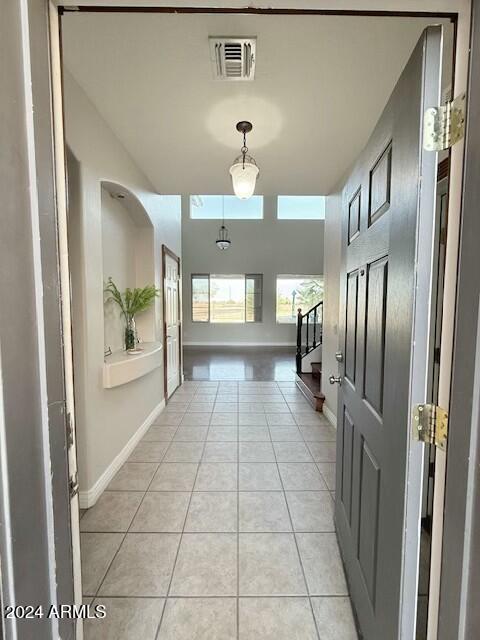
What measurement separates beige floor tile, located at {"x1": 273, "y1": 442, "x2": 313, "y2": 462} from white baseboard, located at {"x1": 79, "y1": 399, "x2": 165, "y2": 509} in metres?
1.36

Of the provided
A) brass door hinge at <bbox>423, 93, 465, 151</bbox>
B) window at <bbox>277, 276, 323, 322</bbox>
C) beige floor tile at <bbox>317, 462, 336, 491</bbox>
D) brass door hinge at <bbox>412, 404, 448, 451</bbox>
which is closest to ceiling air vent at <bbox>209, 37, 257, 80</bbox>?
brass door hinge at <bbox>423, 93, 465, 151</bbox>

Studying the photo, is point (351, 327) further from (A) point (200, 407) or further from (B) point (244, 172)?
(A) point (200, 407)

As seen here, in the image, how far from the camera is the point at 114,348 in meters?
2.72

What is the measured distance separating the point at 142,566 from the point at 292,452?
1.55 m

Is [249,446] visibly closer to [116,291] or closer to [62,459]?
[116,291]

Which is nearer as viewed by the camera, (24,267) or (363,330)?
(24,267)

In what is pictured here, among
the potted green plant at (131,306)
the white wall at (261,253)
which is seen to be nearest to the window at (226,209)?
the white wall at (261,253)

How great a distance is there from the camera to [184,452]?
8.95 ft

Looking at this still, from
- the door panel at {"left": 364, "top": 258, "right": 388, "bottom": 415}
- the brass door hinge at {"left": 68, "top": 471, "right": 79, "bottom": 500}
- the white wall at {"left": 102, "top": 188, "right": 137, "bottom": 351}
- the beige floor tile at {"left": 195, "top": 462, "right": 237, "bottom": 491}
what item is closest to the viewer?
the brass door hinge at {"left": 68, "top": 471, "right": 79, "bottom": 500}

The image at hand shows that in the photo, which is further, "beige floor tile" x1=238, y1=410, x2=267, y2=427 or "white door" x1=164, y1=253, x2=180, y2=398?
"white door" x1=164, y1=253, x2=180, y2=398

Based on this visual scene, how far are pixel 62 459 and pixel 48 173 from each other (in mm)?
754

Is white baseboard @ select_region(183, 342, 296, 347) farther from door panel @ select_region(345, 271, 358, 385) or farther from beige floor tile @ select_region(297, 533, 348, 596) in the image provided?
door panel @ select_region(345, 271, 358, 385)

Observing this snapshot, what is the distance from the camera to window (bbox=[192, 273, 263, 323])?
901 cm

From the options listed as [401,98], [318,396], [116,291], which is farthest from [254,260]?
Answer: [401,98]
